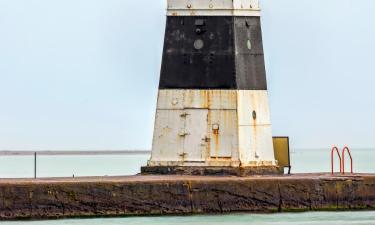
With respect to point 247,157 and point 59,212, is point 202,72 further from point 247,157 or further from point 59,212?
point 59,212

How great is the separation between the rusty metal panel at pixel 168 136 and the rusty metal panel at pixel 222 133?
624 millimetres

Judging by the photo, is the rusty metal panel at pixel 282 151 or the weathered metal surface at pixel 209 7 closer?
the weathered metal surface at pixel 209 7

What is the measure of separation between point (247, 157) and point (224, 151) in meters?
0.50

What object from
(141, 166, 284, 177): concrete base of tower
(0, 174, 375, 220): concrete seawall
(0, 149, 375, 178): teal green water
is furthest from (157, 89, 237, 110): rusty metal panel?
(0, 149, 375, 178): teal green water

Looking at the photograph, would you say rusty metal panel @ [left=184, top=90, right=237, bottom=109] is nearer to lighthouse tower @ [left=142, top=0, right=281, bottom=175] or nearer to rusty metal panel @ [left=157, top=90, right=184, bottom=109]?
lighthouse tower @ [left=142, top=0, right=281, bottom=175]

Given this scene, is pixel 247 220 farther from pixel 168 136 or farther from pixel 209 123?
pixel 168 136

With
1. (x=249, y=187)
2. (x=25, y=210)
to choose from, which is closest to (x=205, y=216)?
(x=249, y=187)

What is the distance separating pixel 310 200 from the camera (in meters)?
33.5

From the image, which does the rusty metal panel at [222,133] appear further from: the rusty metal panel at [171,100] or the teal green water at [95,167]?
the teal green water at [95,167]

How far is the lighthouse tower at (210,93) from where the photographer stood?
113ft

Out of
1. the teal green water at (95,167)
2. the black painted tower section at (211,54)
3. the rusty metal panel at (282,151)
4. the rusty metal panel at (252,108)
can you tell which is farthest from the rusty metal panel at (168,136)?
the teal green water at (95,167)

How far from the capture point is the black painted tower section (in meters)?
34.7

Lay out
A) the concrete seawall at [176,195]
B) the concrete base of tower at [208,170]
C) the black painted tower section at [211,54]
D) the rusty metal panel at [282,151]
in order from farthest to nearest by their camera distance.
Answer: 1. the rusty metal panel at [282,151]
2. the black painted tower section at [211,54]
3. the concrete base of tower at [208,170]
4. the concrete seawall at [176,195]

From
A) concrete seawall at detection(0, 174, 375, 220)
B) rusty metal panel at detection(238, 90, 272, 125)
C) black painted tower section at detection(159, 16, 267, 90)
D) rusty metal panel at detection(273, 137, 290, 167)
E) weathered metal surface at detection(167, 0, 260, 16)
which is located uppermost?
weathered metal surface at detection(167, 0, 260, 16)
